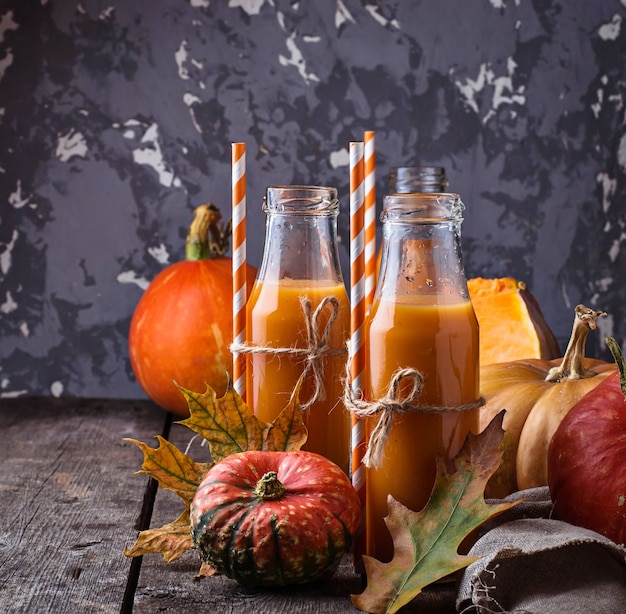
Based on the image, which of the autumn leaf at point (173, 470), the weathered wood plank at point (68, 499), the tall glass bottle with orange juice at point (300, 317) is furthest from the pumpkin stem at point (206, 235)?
the autumn leaf at point (173, 470)

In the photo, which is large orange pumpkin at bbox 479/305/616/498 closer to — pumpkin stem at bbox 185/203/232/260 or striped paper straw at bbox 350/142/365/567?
striped paper straw at bbox 350/142/365/567

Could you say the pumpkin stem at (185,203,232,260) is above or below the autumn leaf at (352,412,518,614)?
above

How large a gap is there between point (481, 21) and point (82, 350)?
0.97 m

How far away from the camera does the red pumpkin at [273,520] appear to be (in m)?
0.72

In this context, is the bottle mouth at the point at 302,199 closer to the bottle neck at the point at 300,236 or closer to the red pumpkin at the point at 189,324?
the bottle neck at the point at 300,236

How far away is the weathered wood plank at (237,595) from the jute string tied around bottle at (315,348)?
0.18 metres

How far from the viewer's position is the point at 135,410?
1528mm

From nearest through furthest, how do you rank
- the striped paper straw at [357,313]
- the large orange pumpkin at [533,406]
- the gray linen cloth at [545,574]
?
the gray linen cloth at [545,574], the striped paper straw at [357,313], the large orange pumpkin at [533,406]

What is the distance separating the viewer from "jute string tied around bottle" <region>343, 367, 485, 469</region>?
2.55 feet

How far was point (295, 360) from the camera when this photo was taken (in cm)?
89

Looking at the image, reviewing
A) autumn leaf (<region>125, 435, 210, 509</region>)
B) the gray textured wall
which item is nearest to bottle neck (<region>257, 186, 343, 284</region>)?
autumn leaf (<region>125, 435, 210, 509</region>)

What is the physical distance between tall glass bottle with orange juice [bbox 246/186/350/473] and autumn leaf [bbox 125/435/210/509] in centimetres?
10

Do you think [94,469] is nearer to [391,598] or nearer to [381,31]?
[391,598]

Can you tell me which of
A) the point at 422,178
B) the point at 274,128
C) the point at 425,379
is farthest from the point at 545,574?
the point at 274,128
